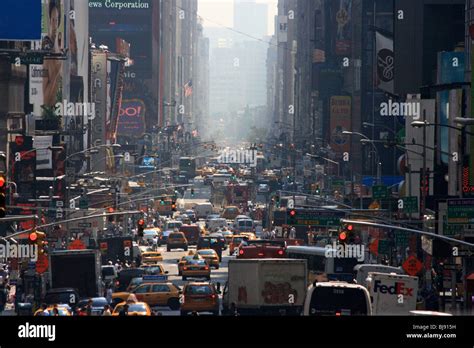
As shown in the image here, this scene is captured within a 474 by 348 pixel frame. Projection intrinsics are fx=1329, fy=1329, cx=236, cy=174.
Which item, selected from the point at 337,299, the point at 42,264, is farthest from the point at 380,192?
the point at 337,299

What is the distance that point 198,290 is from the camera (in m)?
42.1

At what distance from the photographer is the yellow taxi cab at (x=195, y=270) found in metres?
61.1

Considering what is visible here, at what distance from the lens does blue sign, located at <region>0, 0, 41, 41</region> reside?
8181cm

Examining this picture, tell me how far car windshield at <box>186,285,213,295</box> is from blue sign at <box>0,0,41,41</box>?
42.6 meters

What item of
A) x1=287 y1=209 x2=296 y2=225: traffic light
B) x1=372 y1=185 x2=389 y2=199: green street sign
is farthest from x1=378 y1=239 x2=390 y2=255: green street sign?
x1=372 y1=185 x2=389 y2=199: green street sign

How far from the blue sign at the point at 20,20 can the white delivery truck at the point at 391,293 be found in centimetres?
5066

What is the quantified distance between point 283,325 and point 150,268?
165 ft

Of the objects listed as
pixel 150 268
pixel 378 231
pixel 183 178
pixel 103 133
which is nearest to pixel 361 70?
pixel 103 133

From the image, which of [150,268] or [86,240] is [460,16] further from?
[150,268]

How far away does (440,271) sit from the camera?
46.2 m

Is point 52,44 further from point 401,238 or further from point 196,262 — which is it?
point 401,238

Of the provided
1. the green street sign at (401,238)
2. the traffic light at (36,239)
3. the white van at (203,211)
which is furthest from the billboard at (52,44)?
the traffic light at (36,239)

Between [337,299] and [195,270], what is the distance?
115 feet

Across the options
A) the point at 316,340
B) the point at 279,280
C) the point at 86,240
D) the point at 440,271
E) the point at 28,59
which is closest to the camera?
the point at 316,340
